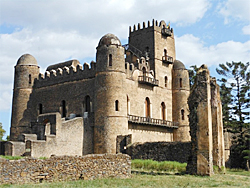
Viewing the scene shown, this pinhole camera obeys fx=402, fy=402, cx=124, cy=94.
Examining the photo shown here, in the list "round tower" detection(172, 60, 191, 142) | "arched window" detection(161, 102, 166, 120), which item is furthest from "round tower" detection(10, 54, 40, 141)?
"round tower" detection(172, 60, 191, 142)

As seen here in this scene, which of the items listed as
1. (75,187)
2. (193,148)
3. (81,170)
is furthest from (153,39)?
(75,187)

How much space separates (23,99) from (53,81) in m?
3.70

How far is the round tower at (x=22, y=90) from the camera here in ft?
132

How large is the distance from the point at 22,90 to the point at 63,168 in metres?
25.8

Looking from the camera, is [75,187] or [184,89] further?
[184,89]

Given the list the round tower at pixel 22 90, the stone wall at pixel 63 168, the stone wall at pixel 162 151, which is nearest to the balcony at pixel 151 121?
the stone wall at pixel 162 151

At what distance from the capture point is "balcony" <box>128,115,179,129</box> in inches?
1421

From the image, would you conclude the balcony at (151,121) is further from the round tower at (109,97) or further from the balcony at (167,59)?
the balcony at (167,59)

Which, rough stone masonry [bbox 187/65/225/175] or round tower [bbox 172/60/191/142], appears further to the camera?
round tower [bbox 172/60/191/142]

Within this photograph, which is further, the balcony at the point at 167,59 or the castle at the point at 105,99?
the balcony at the point at 167,59

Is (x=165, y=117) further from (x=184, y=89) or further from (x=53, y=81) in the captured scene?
(x=53, y=81)

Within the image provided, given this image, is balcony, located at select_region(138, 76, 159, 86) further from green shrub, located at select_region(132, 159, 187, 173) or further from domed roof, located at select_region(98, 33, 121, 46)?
green shrub, located at select_region(132, 159, 187, 173)

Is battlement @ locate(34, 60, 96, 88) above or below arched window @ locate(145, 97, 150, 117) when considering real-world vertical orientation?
above

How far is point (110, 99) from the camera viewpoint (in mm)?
33500
